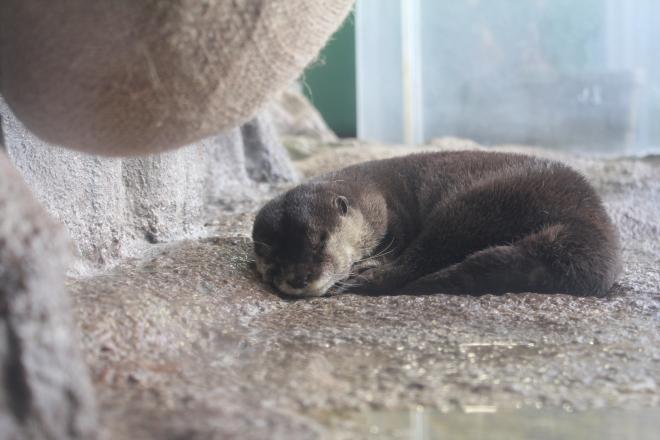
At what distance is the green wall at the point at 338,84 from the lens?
7473 mm

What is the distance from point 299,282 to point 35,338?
1.57 metres

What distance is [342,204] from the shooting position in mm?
2928

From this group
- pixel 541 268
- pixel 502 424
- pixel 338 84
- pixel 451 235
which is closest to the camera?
pixel 502 424

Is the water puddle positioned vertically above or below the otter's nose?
above

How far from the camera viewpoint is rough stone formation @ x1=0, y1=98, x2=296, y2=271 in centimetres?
219

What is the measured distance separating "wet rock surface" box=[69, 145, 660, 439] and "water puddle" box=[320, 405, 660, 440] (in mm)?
27

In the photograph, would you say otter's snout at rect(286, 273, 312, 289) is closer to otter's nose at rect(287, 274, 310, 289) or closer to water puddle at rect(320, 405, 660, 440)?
otter's nose at rect(287, 274, 310, 289)

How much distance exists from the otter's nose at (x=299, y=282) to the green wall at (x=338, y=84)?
4895mm

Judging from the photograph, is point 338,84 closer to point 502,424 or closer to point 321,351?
point 321,351

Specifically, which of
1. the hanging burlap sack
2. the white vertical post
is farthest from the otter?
the white vertical post

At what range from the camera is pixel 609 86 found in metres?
6.05

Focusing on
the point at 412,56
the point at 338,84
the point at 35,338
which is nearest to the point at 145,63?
the point at 35,338

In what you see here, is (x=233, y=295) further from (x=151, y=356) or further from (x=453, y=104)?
(x=453, y=104)

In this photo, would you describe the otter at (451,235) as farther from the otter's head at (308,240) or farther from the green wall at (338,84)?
the green wall at (338,84)
